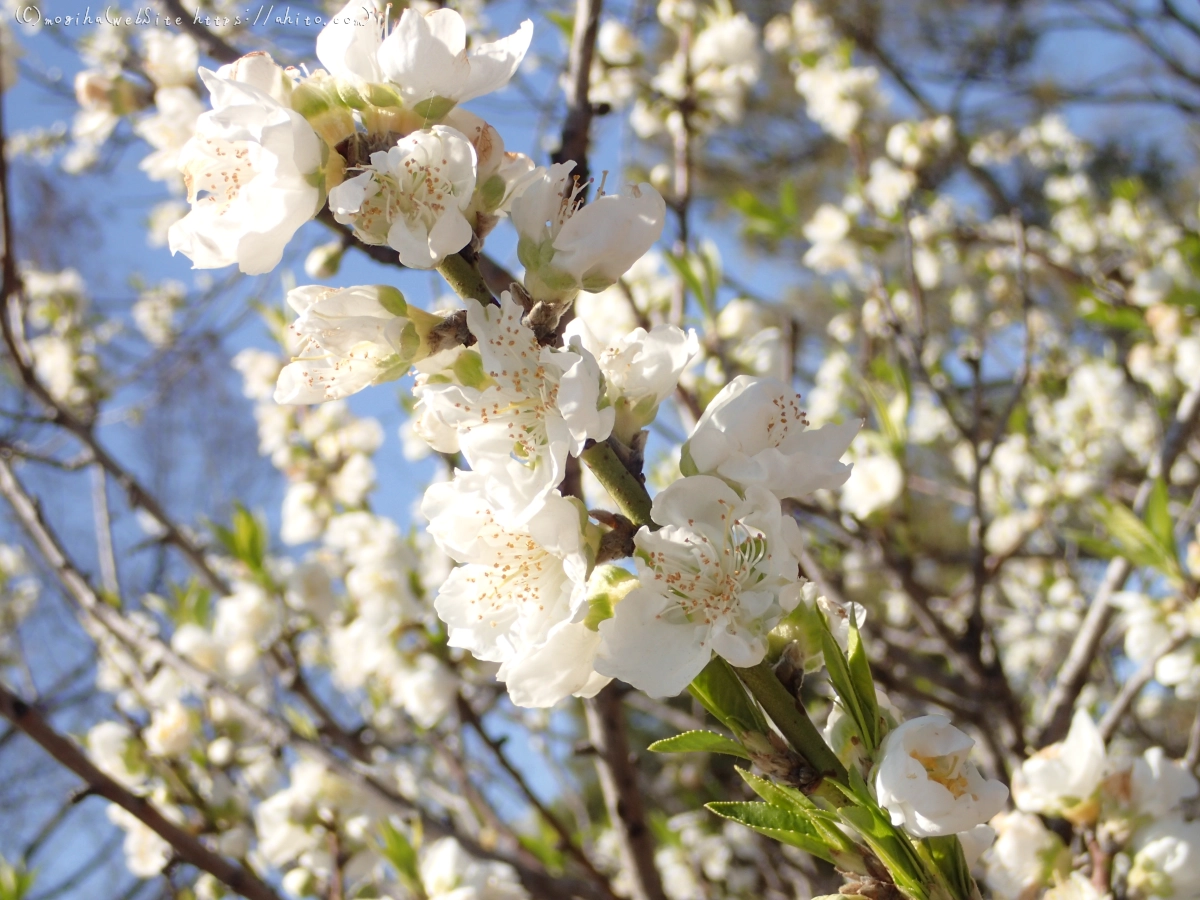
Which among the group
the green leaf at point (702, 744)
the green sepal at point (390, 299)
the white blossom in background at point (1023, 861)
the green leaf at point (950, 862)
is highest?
the green sepal at point (390, 299)

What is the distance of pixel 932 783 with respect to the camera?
2.27 feet

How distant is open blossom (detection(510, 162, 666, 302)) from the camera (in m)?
0.80

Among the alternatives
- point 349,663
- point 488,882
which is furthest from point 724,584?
point 349,663

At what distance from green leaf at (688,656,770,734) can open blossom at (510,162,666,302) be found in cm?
34

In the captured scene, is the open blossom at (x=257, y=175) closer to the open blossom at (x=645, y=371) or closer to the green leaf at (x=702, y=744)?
the open blossom at (x=645, y=371)

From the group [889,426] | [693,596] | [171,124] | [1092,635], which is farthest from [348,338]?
[1092,635]

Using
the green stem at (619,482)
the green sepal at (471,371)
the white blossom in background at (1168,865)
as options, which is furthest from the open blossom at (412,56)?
the white blossom in background at (1168,865)

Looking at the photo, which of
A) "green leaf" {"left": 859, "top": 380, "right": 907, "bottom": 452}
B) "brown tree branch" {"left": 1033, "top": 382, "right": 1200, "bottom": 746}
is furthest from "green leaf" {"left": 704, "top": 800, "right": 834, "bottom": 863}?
"green leaf" {"left": 859, "top": 380, "right": 907, "bottom": 452}

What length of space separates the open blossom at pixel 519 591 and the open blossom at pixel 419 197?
0.64ft

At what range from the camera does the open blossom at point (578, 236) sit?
2.62 ft

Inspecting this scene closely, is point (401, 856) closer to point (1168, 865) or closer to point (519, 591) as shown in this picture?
point (519, 591)

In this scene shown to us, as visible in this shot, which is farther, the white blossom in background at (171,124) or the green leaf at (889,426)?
the green leaf at (889,426)

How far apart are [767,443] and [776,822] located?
0.31m

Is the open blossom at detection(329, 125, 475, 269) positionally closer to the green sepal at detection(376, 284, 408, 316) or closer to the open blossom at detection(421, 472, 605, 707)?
the green sepal at detection(376, 284, 408, 316)
